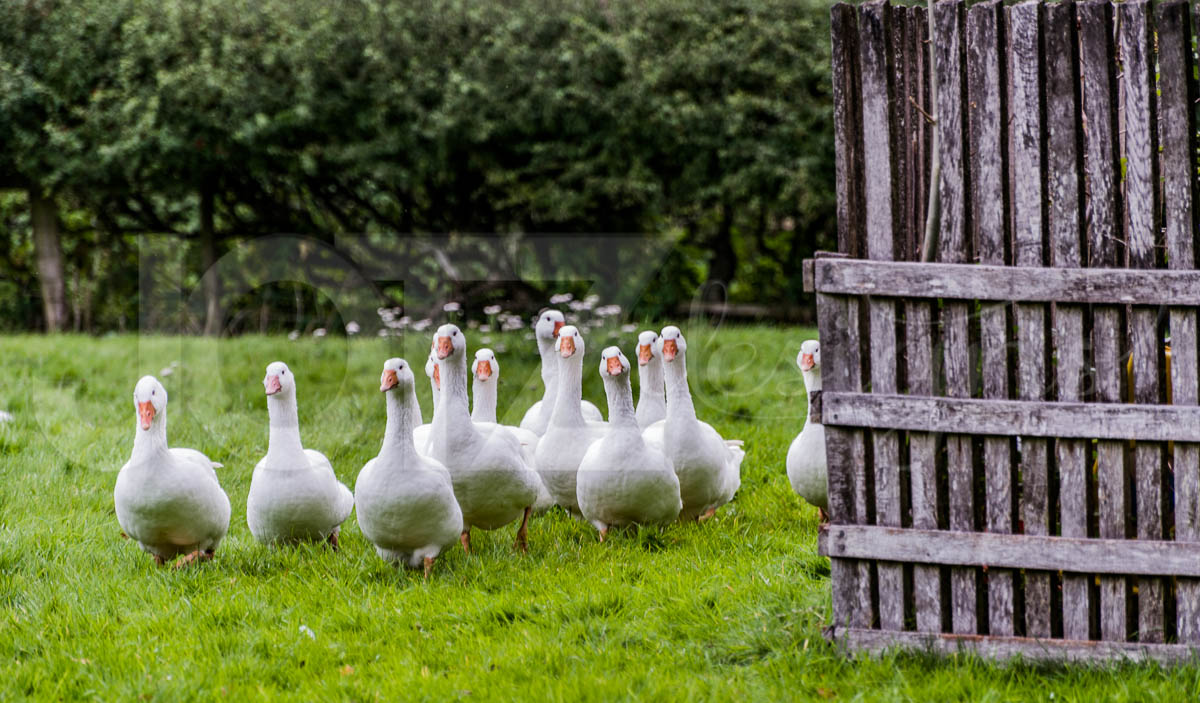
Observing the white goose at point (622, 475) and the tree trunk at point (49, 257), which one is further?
the tree trunk at point (49, 257)

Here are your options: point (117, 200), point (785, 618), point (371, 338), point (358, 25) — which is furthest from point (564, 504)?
point (117, 200)

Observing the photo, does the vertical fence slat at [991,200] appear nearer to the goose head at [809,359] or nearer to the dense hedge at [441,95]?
the goose head at [809,359]

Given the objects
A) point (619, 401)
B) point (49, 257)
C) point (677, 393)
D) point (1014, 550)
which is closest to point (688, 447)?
point (677, 393)

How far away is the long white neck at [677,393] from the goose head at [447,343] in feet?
3.38

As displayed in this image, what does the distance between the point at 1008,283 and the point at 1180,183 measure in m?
0.58

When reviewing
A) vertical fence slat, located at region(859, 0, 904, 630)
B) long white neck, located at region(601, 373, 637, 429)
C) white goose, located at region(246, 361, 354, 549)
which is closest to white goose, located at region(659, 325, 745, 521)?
long white neck, located at region(601, 373, 637, 429)

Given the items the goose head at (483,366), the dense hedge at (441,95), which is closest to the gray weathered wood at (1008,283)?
the goose head at (483,366)

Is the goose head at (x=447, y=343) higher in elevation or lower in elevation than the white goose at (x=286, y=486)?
higher

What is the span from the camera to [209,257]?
43.0ft

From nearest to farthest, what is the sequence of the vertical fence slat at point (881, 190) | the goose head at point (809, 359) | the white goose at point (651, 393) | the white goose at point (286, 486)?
the vertical fence slat at point (881, 190) < the white goose at point (286, 486) < the goose head at point (809, 359) < the white goose at point (651, 393)

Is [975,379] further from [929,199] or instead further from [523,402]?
[523,402]

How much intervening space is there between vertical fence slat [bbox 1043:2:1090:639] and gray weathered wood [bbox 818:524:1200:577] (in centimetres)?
10

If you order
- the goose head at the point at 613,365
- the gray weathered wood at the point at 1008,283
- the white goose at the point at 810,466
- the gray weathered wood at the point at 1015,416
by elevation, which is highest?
the gray weathered wood at the point at 1008,283

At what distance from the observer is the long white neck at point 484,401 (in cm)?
599
